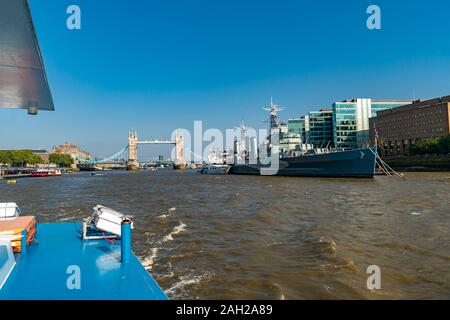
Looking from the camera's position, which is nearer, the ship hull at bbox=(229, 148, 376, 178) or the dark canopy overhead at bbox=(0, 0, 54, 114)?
the dark canopy overhead at bbox=(0, 0, 54, 114)

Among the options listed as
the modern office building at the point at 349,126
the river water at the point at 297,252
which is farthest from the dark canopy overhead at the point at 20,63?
the modern office building at the point at 349,126

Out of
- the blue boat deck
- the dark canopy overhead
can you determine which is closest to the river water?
the blue boat deck

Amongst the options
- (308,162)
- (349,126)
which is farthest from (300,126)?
(308,162)

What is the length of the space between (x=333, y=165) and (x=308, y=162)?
5.22m

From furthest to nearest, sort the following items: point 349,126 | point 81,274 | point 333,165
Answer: point 349,126 → point 333,165 → point 81,274

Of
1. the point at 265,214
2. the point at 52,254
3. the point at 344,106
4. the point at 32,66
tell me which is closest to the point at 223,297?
the point at 52,254

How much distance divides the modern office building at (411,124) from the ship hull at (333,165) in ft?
122

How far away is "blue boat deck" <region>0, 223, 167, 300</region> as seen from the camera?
438cm

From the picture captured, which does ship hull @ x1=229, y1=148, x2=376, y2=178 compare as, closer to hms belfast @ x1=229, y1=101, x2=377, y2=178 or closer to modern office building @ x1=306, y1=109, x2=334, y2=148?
hms belfast @ x1=229, y1=101, x2=377, y2=178

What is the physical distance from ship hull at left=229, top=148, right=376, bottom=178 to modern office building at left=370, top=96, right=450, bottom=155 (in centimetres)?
3729

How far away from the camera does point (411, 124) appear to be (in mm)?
101938

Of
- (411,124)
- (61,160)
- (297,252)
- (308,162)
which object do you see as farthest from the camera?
(61,160)

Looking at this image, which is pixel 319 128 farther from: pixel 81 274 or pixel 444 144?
pixel 81 274
